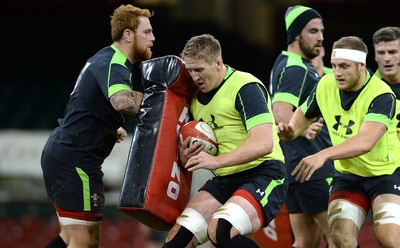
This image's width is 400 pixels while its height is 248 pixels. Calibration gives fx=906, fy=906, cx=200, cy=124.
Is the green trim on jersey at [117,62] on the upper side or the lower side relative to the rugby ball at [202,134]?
upper

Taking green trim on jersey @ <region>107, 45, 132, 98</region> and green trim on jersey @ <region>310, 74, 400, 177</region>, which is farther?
green trim on jersey @ <region>310, 74, 400, 177</region>

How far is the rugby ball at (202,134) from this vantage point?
6406 millimetres

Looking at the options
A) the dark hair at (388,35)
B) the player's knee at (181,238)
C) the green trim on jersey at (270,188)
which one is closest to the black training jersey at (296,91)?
the dark hair at (388,35)

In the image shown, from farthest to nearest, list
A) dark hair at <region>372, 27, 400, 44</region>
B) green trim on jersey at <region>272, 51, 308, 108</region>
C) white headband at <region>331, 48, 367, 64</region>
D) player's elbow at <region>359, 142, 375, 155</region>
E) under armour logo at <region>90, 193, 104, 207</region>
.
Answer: green trim on jersey at <region>272, 51, 308, 108</region>
dark hair at <region>372, 27, 400, 44</region>
under armour logo at <region>90, 193, 104, 207</region>
white headband at <region>331, 48, 367, 64</region>
player's elbow at <region>359, 142, 375, 155</region>

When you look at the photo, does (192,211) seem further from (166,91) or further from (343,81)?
(343,81)

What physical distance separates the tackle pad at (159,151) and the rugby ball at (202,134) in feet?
0.41

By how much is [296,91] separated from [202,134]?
1.45 metres

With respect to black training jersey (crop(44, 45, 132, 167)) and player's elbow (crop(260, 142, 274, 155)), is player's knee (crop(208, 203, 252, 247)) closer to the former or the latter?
player's elbow (crop(260, 142, 274, 155))

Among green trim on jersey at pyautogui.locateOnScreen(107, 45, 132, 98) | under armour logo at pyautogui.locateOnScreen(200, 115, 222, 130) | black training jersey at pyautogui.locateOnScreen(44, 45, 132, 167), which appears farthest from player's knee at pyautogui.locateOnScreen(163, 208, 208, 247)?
green trim on jersey at pyautogui.locateOnScreen(107, 45, 132, 98)

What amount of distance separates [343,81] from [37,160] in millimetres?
9877

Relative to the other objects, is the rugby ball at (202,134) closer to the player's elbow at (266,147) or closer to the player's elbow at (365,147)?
the player's elbow at (266,147)

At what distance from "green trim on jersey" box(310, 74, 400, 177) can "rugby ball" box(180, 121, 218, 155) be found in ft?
3.10

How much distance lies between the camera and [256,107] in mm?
6234

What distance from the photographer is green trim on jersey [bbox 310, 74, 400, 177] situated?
662cm
